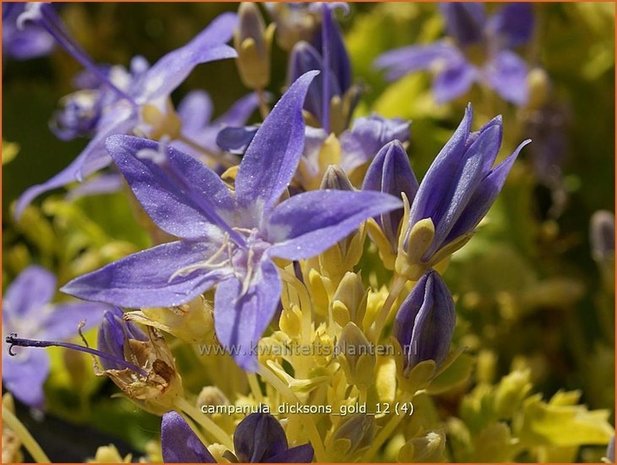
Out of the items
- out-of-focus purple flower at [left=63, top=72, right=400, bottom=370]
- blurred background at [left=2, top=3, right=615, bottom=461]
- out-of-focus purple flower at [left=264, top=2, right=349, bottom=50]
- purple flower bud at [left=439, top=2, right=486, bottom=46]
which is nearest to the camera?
out-of-focus purple flower at [left=63, top=72, right=400, bottom=370]

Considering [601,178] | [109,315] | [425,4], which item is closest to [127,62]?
[425,4]

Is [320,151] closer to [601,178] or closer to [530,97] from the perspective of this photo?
[530,97]

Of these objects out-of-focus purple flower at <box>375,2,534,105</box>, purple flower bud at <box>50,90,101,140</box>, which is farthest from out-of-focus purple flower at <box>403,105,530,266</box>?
out-of-focus purple flower at <box>375,2,534,105</box>

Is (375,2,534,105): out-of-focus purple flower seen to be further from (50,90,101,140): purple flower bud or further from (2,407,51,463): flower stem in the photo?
(2,407,51,463): flower stem

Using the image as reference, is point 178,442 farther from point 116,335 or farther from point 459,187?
point 459,187

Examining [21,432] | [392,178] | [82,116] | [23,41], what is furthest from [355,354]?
[23,41]

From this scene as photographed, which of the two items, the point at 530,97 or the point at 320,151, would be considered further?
the point at 530,97

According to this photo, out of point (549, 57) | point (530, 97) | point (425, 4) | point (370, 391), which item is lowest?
point (370, 391)
